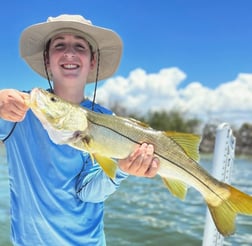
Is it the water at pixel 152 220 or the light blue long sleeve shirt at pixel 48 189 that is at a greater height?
the water at pixel 152 220

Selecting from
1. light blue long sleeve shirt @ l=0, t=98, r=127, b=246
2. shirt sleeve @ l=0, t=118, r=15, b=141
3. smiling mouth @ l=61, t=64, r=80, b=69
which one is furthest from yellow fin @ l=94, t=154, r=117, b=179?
smiling mouth @ l=61, t=64, r=80, b=69

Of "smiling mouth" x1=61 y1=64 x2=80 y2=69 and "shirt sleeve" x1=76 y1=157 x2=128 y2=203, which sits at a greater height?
"smiling mouth" x1=61 y1=64 x2=80 y2=69

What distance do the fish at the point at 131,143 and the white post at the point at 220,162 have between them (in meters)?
0.97

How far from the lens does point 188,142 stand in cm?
218

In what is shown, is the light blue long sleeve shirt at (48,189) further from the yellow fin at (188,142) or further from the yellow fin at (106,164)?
→ the yellow fin at (188,142)

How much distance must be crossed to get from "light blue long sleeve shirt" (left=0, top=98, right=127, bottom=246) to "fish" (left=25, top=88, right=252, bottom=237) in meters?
0.31

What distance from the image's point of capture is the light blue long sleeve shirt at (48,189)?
7.61 feet

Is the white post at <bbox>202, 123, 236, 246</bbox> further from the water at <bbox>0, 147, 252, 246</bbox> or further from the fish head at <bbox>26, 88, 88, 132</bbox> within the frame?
the water at <bbox>0, 147, 252, 246</bbox>

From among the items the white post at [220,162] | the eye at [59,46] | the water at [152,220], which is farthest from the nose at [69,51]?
the water at [152,220]

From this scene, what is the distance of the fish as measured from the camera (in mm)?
2031

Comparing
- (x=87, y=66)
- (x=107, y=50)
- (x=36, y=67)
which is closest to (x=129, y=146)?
(x=87, y=66)

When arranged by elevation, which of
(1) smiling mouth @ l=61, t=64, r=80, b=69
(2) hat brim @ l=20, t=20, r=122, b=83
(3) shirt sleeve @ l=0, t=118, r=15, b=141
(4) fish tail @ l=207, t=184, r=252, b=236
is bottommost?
(4) fish tail @ l=207, t=184, r=252, b=236

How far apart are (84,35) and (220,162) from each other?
4.64 feet

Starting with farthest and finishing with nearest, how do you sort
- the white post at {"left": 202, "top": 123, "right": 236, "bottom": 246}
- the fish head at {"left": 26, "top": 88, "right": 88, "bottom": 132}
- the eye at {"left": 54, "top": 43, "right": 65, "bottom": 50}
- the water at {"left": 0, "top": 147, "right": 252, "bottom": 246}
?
the water at {"left": 0, "top": 147, "right": 252, "bottom": 246} < the white post at {"left": 202, "top": 123, "right": 236, "bottom": 246} < the eye at {"left": 54, "top": 43, "right": 65, "bottom": 50} < the fish head at {"left": 26, "top": 88, "right": 88, "bottom": 132}
